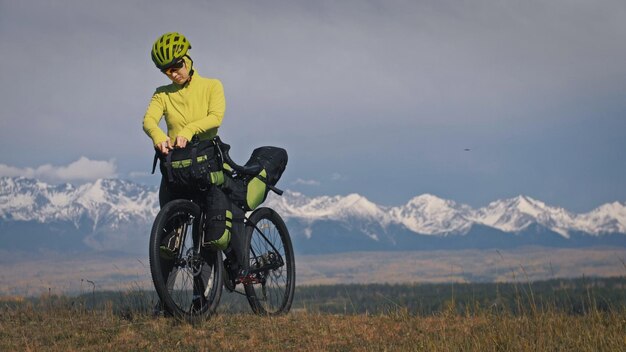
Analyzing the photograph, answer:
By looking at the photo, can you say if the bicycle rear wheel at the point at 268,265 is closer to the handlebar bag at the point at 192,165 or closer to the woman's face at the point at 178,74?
the handlebar bag at the point at 192,165

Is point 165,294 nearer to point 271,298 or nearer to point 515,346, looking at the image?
point 271,298

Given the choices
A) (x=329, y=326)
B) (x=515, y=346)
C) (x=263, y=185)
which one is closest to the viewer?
(x=515, y=346)

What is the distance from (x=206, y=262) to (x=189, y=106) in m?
2.34

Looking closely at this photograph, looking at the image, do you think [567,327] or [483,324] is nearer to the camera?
[567,327]

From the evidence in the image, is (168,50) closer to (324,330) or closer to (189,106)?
(189,106)

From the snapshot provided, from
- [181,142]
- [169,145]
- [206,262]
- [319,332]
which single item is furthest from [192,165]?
[319,332]

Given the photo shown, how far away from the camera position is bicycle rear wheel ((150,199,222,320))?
1014cm

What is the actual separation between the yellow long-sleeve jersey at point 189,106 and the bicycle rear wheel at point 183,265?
1.25 m

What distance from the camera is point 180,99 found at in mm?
11328

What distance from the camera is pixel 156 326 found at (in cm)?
1047

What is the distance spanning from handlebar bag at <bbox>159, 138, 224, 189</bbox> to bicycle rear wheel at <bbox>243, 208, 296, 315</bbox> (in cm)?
195

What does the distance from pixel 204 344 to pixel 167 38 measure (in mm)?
4433

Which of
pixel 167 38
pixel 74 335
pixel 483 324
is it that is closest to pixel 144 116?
pixel 167 38

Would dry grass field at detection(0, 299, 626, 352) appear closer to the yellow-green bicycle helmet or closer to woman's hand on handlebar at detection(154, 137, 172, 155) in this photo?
woman's hand on handlebar at detection(154, 137, 172, 155)
